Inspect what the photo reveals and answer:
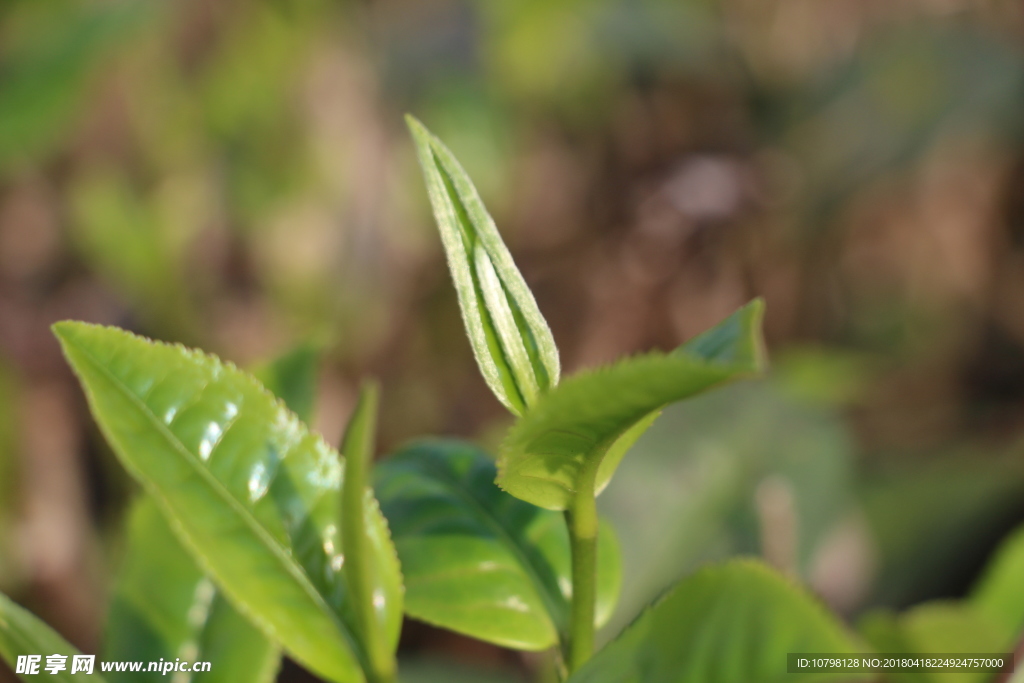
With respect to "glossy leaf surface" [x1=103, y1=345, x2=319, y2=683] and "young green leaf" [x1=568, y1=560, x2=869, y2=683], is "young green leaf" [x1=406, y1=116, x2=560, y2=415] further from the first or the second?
"glossy leaf surface" [x1=103, y1=345, x2=319, y2=683]

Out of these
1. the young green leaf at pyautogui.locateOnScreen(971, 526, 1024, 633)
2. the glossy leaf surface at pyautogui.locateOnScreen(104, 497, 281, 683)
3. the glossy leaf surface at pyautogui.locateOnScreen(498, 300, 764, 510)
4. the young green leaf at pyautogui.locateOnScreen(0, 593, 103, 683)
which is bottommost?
the young green leaf at pyautogui.locateOnScreen(971, 526, 1024, 633)

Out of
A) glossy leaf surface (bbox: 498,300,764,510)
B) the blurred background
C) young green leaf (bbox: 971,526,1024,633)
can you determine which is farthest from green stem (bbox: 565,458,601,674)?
the blurred background

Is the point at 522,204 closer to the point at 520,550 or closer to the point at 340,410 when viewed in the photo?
the point at 340,410

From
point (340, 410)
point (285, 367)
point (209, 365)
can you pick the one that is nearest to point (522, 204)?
point (340, 410)

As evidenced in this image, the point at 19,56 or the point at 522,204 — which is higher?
the point at 19,56

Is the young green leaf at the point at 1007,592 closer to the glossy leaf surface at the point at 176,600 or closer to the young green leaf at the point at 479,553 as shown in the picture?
the young green leaf at the point at 479,553

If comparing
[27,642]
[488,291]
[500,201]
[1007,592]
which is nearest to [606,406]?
[488,291]

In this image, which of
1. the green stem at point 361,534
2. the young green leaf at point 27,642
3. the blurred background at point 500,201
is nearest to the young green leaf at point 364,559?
the green stem at point 361,534
